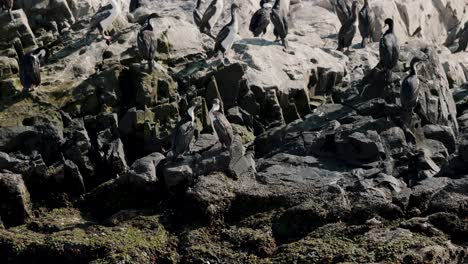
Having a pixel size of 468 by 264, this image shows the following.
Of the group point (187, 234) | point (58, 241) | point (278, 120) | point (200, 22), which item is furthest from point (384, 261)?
point (200, 22)

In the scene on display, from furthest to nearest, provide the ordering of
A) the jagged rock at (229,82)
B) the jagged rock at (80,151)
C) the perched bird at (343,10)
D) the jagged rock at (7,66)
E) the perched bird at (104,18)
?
1. the perched bird at (343,10)
2. the perched bird at (104,18)
3. the jagged rock at (7,66)
4. the jagged rock at (229,82)
5. the jagged rock at (80,151)

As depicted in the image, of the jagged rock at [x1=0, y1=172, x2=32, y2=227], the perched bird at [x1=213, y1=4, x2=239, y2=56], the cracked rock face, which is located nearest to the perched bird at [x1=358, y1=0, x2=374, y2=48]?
the cracked rock face

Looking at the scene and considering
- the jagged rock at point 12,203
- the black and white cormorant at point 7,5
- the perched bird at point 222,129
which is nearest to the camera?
the jagged rock at point 12,203

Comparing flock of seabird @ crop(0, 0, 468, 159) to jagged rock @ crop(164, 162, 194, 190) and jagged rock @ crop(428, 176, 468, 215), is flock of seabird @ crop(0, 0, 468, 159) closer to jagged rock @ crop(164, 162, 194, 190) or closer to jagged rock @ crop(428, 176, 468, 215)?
jagged rock @ crop(164, 162, 194, 190)

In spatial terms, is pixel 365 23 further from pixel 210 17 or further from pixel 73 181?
pixel 73 181

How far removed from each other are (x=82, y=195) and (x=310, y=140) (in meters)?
5.79

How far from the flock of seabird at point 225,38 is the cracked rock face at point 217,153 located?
33cm

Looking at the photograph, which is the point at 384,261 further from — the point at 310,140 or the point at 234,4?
the point at 234,4

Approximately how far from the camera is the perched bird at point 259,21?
34.8 meters

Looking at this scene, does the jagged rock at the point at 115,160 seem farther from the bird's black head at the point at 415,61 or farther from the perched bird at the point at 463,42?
the perched bird at the point at 463,42

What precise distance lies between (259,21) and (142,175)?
33.2 ft

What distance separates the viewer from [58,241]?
24047 millimetres

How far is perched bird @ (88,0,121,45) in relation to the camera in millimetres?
31836

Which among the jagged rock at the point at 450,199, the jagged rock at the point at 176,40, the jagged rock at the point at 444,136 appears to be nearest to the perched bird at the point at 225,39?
the jagged rock at the point at 176,40
